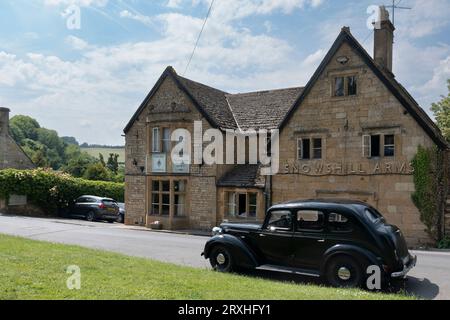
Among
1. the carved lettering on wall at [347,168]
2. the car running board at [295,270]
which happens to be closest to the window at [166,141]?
the carved lettering on wall at [347,168]

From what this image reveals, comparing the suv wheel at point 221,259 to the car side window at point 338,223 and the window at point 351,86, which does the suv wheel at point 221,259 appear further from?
the window at point 351,86

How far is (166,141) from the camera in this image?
2527 centimetres

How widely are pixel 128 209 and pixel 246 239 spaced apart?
17.4 metres

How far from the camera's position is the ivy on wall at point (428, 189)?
18.1 meters

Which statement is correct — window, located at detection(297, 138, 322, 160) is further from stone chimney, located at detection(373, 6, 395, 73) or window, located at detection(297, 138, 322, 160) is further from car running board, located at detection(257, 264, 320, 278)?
car running board, located at detection(257, 264, 320, 278)

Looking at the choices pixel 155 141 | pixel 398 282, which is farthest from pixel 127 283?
pixel 155 141

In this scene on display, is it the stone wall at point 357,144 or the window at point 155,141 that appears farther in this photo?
the window at point 155,141

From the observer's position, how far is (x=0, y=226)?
73.0 feet

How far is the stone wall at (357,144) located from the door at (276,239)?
10.2 m

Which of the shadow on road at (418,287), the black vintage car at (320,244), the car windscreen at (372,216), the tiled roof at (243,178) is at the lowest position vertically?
the shadow on road at (418,287)

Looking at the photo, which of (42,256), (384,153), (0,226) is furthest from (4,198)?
(384,153)

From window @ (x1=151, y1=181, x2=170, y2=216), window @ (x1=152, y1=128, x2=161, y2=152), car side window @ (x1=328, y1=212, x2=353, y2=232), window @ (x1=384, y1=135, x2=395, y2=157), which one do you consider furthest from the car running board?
window @ (x1=152, y1=128, x2=161, y2=152)

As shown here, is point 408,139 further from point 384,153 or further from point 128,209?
point 128,209

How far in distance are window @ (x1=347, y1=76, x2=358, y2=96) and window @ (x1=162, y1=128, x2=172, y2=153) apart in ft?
33.9
